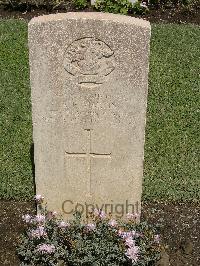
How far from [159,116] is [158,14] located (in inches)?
165

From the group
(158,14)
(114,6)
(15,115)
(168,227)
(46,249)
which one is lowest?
(168,227)

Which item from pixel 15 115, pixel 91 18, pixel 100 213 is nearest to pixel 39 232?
pixel 100 213

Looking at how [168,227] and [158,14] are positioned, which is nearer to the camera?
[168,227]

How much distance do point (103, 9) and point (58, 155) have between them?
6538mm

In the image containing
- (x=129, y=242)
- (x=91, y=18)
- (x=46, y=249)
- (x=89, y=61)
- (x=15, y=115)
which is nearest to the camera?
(x=91, y=18)

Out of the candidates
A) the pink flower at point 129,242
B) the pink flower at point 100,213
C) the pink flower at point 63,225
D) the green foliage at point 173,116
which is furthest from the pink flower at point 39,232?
the green foliage at point 173,116

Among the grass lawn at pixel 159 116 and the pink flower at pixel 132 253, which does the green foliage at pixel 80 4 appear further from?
the pink flower at pixel 132 253

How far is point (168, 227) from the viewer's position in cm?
485

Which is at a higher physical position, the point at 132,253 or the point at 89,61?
the point at 89,61

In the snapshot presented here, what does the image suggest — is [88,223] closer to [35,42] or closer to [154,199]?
[154,199]

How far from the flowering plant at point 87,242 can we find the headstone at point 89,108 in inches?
8.0

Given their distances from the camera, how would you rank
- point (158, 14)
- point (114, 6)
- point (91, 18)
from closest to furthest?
point (91, 18), point (114, 6), point (158, 14)

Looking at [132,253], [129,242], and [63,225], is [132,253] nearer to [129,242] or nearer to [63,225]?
[129,242]

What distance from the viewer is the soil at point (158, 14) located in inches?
404
